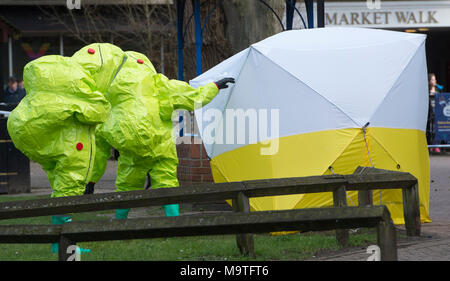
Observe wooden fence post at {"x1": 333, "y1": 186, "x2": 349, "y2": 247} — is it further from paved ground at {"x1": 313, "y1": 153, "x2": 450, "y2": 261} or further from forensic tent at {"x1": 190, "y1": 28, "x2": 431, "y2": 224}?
forensic tent at {"x1": 190, "y1": 28, "x2": 431, "y2": 224}

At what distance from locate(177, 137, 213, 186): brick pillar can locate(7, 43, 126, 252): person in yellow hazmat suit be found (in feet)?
9.55

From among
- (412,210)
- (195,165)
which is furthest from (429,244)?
(195,165)

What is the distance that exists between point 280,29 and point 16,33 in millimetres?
7659

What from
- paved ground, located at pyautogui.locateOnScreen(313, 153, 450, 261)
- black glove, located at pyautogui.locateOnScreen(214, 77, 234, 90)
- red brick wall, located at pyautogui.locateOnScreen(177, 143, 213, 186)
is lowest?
paved ground, located at pyautogui.locateOnScreen(313, 153, 450, 261)

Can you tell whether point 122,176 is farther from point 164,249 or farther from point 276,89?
point 276,89

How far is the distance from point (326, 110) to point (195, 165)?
276 centimetres

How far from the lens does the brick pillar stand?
9.69m

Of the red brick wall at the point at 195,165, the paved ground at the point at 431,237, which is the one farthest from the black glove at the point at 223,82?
the paved ground at the point at 431,237

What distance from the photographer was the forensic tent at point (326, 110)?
7.44m

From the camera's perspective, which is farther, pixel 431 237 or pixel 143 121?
pixel 143 121

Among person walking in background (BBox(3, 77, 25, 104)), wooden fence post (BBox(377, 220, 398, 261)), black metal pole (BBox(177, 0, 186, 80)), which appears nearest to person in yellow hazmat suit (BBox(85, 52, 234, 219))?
black metal pole (BBox(177, 0, 186, 80))

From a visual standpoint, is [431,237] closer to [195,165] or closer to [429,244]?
[429,244]

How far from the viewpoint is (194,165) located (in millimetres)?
9773

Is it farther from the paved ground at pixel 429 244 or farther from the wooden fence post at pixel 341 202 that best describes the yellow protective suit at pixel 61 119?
the paved ground at pixel 429 244
